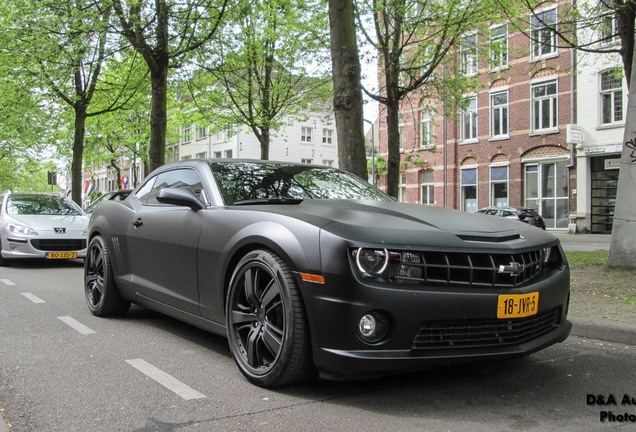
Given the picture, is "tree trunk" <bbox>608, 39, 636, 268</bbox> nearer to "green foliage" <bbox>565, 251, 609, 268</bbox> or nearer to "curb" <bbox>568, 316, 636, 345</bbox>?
"green foliage" <bbox>565, 251, 609, 268</bbox>

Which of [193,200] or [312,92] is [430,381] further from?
[312,92]

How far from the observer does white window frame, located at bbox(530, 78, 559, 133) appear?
1087 inches

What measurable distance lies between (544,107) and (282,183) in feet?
88.5

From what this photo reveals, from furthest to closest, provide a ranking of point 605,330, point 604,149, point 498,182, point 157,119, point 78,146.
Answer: point 498,182, point 604,149, point 78,146, point 157,119, point 605,330

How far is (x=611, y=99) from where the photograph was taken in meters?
25.4

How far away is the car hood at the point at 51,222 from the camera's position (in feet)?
35.4

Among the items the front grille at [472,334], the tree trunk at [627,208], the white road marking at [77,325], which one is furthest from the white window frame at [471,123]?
the front grille at [472,334]

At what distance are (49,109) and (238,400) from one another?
22463 millimetres

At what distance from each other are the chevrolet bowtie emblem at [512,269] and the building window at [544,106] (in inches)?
1057

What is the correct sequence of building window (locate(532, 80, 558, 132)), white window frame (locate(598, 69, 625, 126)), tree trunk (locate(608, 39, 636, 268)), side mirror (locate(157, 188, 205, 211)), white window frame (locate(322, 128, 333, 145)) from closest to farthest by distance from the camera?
side mirror (locate(157, 188, 205, 211))
tree trunk (locate(608, 39, 636, 268))
white window frame (locate(598, 69, 625, 126))
building window (locate(532, 80, 558, 132))
white window frame (locate(322, 128, 333, 145))

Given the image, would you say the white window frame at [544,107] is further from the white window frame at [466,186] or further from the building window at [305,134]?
the building window at [305,134]

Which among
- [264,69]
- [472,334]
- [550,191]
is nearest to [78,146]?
[264,69]

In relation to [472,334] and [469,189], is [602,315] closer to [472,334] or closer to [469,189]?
[472,334]

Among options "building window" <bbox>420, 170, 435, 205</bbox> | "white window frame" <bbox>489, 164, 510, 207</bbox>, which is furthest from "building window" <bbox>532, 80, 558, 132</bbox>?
"building window" <bbox>420, 170, 435, 205</bbox>
